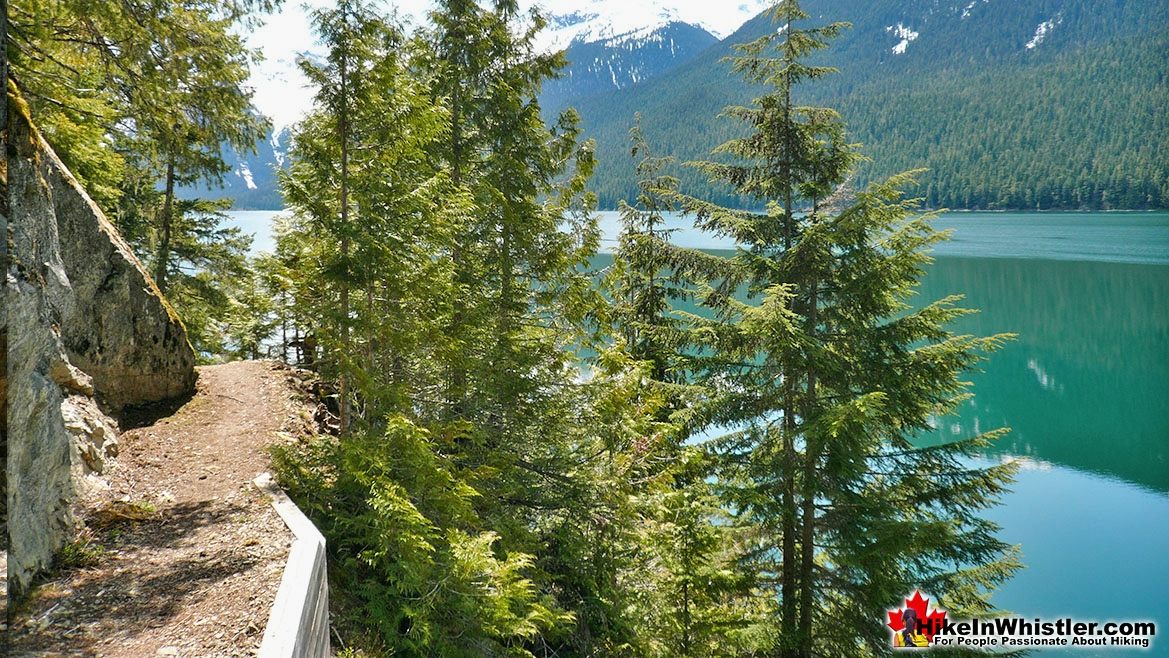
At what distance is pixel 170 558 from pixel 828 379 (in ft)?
26.0

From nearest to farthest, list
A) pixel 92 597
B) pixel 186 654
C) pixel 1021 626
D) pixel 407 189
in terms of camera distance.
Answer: pixel 186 654
pixel 92 597
pixel 407 189
pixel 1021 626

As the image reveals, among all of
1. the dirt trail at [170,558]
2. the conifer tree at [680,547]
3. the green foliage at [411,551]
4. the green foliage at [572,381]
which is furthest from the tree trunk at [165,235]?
the conifer tree at [680,547]

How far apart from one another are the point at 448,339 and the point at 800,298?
4903 mm

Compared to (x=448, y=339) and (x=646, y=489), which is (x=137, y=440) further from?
(x=646, y=489)

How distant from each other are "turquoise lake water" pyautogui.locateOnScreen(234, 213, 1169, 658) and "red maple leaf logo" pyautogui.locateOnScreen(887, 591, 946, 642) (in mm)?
5602

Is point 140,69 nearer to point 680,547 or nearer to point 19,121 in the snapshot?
point 19,121

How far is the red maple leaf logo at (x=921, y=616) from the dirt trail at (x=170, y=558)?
7.46 meters

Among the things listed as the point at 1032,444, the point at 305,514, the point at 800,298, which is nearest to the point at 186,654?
the point at 305,514

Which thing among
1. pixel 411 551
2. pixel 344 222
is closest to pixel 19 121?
pixel 344 222

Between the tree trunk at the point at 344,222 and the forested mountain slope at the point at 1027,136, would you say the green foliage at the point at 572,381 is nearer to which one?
the tree trunk at the point at 344,222

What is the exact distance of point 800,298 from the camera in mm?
9562

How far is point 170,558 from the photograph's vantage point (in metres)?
5.76

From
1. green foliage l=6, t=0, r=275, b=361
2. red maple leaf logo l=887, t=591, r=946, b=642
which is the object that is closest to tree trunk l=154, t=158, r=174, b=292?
green foliage l=6, t=0, r=275, b=361

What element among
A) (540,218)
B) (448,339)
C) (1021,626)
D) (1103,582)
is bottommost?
(1103,582)
